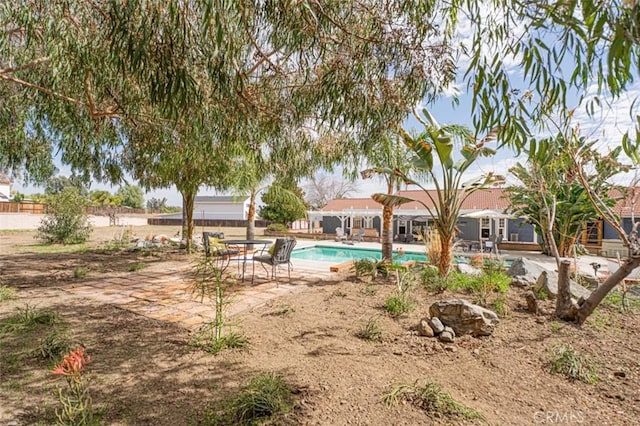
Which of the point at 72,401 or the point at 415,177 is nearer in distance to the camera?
the point at 72,401

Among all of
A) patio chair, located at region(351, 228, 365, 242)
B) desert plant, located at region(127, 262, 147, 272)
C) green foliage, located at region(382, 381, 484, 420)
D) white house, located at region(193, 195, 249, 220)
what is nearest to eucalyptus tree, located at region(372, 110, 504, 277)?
green foliage, located at region(382, 381, 484, 420)

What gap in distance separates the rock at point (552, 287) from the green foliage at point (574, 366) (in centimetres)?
275

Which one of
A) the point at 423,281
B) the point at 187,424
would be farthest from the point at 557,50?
the point at 423,281

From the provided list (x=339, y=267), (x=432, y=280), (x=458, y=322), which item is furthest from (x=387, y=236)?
(x=458, y=322)

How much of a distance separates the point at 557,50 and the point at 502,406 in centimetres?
274

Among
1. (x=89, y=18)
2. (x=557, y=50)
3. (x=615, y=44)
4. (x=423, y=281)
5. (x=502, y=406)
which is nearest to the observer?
(x=615, y=44)

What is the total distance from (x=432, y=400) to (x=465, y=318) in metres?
1.98

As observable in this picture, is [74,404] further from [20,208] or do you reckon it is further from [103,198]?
[103,198]

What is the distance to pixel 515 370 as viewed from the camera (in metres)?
3.38

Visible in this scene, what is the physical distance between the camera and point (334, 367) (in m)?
3.39

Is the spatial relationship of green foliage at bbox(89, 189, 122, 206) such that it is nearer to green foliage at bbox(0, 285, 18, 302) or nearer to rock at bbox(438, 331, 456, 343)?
green foliage at bbox(0, 285, 18, 302)

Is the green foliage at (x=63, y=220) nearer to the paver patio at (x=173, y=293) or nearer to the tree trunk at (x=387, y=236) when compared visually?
the paver patio at (x=173, y=293)

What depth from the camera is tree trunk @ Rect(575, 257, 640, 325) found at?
4141mm

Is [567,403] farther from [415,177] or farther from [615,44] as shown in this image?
[415,177]
